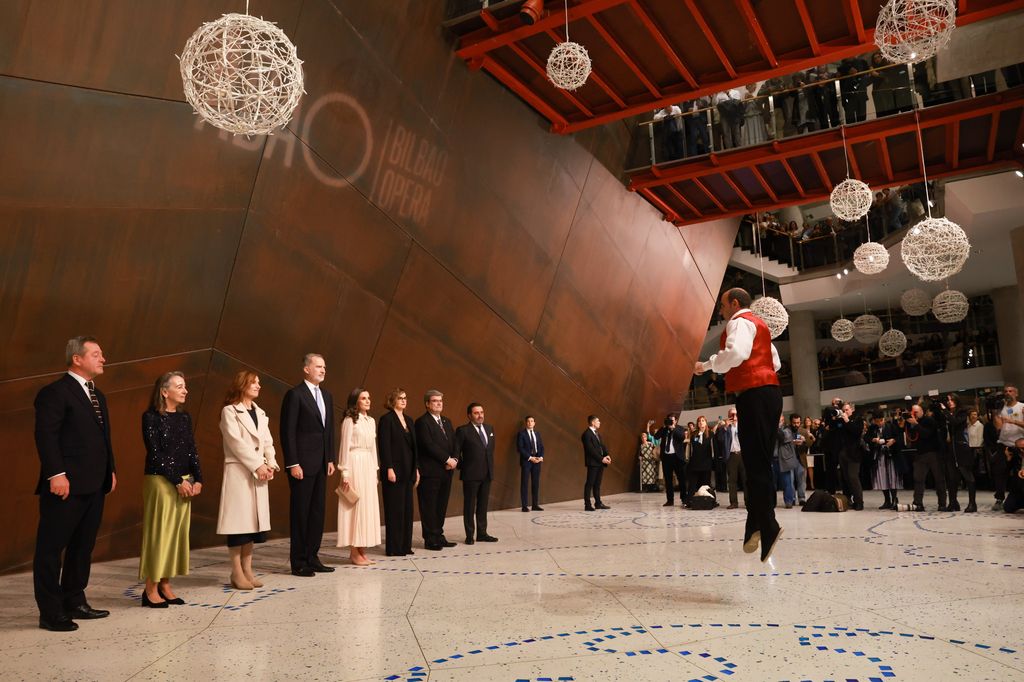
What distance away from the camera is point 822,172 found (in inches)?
524

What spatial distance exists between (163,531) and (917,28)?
8.34m

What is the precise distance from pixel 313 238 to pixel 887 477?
8.71 meters

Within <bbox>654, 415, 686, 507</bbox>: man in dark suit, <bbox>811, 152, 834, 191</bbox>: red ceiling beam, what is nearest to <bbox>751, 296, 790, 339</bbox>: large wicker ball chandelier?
<bbox>811, 152, 834, 191</bbox>: red ceiling beam

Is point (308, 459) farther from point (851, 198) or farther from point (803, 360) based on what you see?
point (803, 360)

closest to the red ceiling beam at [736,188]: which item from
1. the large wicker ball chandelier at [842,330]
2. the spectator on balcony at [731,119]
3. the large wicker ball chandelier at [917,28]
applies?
the spectator on balcony at [731,119]

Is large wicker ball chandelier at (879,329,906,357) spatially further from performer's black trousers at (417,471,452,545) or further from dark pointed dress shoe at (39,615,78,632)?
dark pointed dress shoe at (39,615,78,632)

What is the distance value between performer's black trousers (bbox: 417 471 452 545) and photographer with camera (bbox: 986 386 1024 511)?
766 cm

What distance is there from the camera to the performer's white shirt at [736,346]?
4219 mm

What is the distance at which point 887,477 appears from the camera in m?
10.4

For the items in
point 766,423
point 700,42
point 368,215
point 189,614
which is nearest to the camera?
point 189,614

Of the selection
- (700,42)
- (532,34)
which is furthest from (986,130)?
(532,34)

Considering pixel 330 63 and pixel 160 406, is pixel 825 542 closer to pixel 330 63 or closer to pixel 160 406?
pixel 160 406

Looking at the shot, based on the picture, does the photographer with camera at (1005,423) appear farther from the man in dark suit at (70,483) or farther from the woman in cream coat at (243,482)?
the man in dark suit at (70,483)

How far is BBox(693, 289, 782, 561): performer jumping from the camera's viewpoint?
13.9 ft
